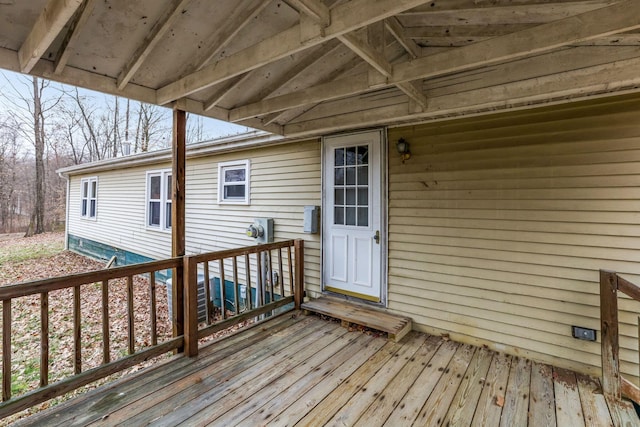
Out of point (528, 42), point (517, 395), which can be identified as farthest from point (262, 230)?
point (528, 42)

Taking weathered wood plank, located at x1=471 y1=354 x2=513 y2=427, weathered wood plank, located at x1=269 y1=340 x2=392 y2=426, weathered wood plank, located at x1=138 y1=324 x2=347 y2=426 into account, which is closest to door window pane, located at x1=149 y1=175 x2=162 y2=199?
weathered wood plank, located at x1=138 y1=324 x2=347 y2=426

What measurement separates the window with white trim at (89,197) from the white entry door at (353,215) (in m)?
9.67

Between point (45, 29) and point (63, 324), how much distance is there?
5.51m

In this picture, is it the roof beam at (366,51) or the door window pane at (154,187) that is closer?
the roof beam at (366,51)

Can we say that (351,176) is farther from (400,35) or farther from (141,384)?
(141,384)

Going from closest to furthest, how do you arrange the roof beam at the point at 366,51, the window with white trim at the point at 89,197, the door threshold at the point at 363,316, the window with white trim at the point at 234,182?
1. the roof beam at the point at 366,51
2. the door threshold at the point at 363,316
3. the window with white trim at the point at 234,182
4. the window with white trim at the point at 89,197

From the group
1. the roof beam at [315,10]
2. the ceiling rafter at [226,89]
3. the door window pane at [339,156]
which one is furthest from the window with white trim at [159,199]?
the roof beam at [315,10]

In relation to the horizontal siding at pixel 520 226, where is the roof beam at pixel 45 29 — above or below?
above

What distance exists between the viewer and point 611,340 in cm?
230

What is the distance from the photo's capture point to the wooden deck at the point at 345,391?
6.74 feet

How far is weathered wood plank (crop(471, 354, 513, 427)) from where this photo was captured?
208 cm

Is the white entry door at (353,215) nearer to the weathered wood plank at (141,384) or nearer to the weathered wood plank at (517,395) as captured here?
the weathered wood plank at (141,384)

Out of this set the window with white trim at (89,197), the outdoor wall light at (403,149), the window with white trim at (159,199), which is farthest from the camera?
the window with white trim at (89,197)

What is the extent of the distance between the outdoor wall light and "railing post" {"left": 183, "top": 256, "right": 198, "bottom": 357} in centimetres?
265
